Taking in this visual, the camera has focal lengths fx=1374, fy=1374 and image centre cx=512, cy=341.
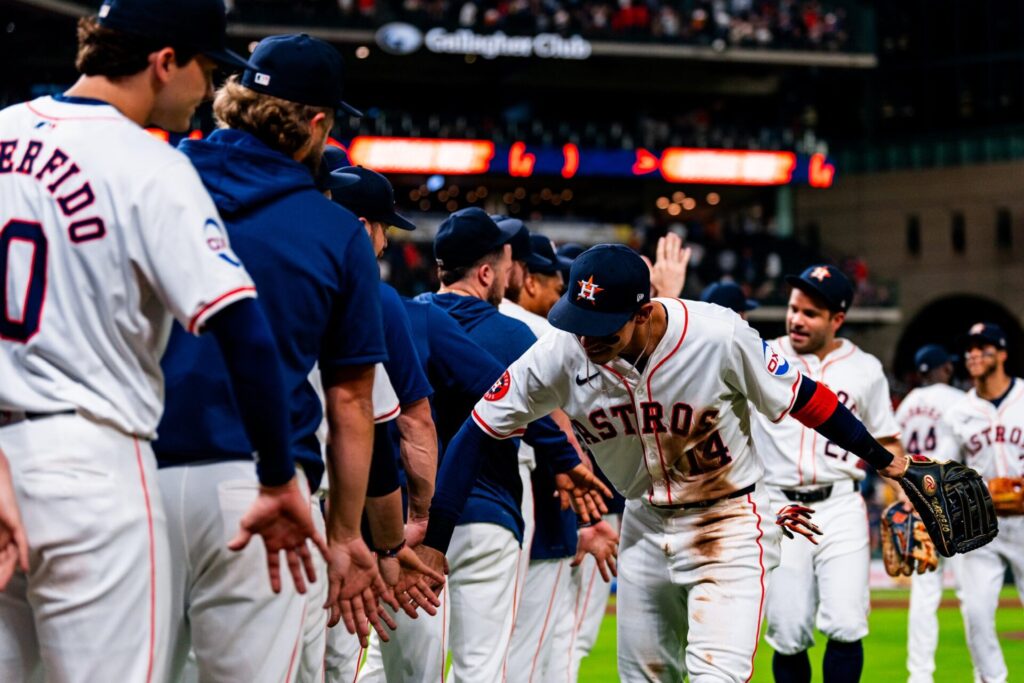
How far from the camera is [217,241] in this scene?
273cm

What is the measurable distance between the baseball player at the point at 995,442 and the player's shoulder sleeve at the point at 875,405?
1.99m

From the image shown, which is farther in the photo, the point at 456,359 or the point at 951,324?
the point at 951,324

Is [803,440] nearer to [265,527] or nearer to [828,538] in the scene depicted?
[828,538]

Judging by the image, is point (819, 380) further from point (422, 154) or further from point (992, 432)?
point (422, 154)

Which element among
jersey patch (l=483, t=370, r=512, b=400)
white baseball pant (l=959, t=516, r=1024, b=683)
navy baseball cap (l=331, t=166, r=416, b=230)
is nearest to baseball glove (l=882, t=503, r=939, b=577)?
white baseball pant (l=959, t=516, r=1024, b=683)

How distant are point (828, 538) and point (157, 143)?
5.54 meters

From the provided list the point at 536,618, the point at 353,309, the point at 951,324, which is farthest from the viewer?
the point at 951,324

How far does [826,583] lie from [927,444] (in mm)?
4128

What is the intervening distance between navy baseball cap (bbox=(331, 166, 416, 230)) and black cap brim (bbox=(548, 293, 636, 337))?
0.66 meters

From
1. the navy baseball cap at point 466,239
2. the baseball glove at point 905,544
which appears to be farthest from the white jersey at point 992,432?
the navy baseball cap at point 466,239

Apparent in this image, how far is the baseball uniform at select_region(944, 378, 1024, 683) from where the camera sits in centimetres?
828

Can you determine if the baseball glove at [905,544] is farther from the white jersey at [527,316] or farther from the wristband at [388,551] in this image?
the wristband at [388,551]

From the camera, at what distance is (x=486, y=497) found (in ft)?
17.1

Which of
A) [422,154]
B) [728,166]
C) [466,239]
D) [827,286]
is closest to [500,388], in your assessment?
[466,239]
